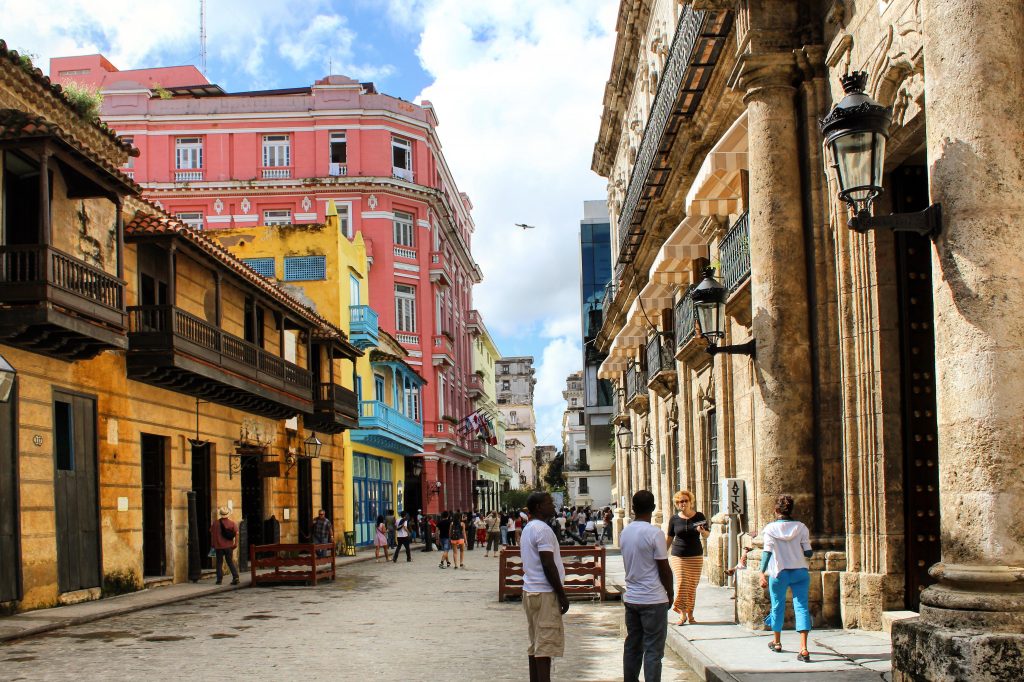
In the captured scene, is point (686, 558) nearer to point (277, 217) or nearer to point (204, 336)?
point (204, 336)

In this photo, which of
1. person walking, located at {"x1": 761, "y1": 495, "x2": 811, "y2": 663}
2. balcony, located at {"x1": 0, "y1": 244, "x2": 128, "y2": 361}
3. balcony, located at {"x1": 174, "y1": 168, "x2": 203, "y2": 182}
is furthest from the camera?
balcony, located at {"x1": 174, "y1": 168, "x2": 203, "y2": 182}

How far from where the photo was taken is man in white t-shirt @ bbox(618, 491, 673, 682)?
7.41m

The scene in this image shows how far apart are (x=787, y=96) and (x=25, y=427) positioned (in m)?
11.1

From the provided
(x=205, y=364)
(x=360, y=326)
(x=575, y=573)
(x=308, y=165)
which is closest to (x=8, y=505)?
(x=205, y=364)

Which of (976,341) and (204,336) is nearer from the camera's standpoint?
(976,341)

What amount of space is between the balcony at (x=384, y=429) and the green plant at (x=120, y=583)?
14427mm

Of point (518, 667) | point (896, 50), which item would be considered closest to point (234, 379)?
point (518, 667)

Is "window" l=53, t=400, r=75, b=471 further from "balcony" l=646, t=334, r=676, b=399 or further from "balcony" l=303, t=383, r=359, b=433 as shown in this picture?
"balcony" l=303, t=383, r=359, b=433

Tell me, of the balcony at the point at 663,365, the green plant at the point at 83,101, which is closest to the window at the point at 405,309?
the balcony at the point at 663,365

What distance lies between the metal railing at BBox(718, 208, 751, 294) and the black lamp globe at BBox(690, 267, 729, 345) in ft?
1.48

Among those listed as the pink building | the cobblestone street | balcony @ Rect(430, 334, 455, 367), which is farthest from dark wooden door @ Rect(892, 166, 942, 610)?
balcony @ Rect(430, 334, 455, 367)

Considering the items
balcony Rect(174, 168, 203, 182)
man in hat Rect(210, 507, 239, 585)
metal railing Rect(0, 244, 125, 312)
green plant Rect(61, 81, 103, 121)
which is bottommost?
man in hat Rect(210, 507, 239, 585)

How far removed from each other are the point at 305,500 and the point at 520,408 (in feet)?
306

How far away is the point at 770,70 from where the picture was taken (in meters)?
10.9
